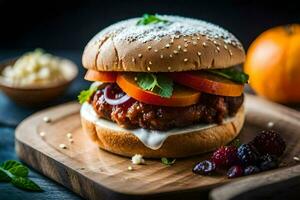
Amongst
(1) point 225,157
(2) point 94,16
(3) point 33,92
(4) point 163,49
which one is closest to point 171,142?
(1) point 225,157

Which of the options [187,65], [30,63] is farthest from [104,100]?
[30,63]

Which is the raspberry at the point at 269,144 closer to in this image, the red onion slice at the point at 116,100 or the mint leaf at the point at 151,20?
the red onion slice at the point at 116,100

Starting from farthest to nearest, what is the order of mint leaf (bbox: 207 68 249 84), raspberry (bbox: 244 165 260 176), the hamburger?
mint leaf (bbox: 207 68 249 84)
the hamburger
raspberry (bbox: 244 165 260 176)

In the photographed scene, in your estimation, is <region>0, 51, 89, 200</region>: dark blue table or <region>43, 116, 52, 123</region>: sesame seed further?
<region>43, 116, 52, 123</region>: sesame seed

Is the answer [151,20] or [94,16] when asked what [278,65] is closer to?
[151,20]

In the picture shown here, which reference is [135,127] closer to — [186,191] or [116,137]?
[116,137]

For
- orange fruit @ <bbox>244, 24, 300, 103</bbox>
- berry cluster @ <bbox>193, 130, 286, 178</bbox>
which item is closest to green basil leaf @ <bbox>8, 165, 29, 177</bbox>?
berry cluster @ <bbox>193, 130, 286, 178</bbox>

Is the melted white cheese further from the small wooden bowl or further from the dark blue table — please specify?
the small wooden bowl

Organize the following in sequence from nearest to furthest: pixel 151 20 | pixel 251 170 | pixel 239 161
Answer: pixel 251 170 → pixel 239 161 → pixel 151 20
